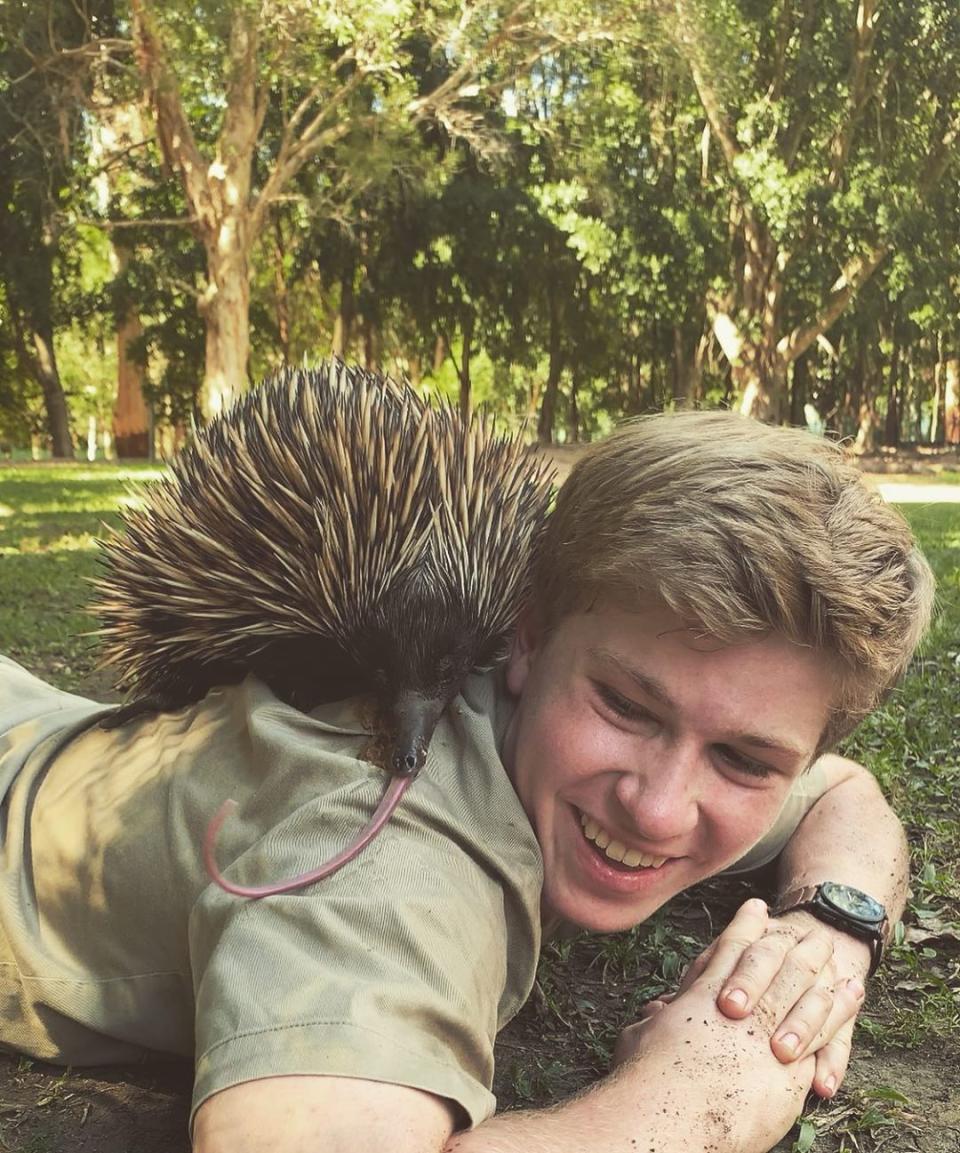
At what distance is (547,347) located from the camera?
27.5 meters

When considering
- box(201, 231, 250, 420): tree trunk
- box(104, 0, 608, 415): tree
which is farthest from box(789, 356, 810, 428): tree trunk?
box(201, 231, 250, 420): tree trunk

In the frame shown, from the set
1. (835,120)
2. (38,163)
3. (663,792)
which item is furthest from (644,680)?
(835,120)

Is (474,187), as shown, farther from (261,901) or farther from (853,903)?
(261,901)

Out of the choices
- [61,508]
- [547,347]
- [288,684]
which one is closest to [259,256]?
[547,347]

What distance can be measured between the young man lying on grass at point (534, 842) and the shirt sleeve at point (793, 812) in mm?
384

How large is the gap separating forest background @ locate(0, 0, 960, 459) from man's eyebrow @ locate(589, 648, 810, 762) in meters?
5.30

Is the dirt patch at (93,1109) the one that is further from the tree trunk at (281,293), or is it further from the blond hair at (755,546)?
the tree trunk at (281,293)

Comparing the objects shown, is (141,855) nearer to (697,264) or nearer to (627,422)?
(627,422)

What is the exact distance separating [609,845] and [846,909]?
0.71m

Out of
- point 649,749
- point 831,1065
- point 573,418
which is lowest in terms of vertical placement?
point 573,418

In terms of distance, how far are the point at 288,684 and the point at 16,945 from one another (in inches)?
30.5

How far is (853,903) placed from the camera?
7.42ft

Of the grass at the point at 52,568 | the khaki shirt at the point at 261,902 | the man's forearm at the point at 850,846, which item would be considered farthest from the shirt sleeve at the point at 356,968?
the grass at the point at 52,568

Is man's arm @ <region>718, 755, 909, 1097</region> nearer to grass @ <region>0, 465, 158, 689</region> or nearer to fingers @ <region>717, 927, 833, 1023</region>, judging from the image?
fingers @ <region>717, 927, 833, 1023</region>
